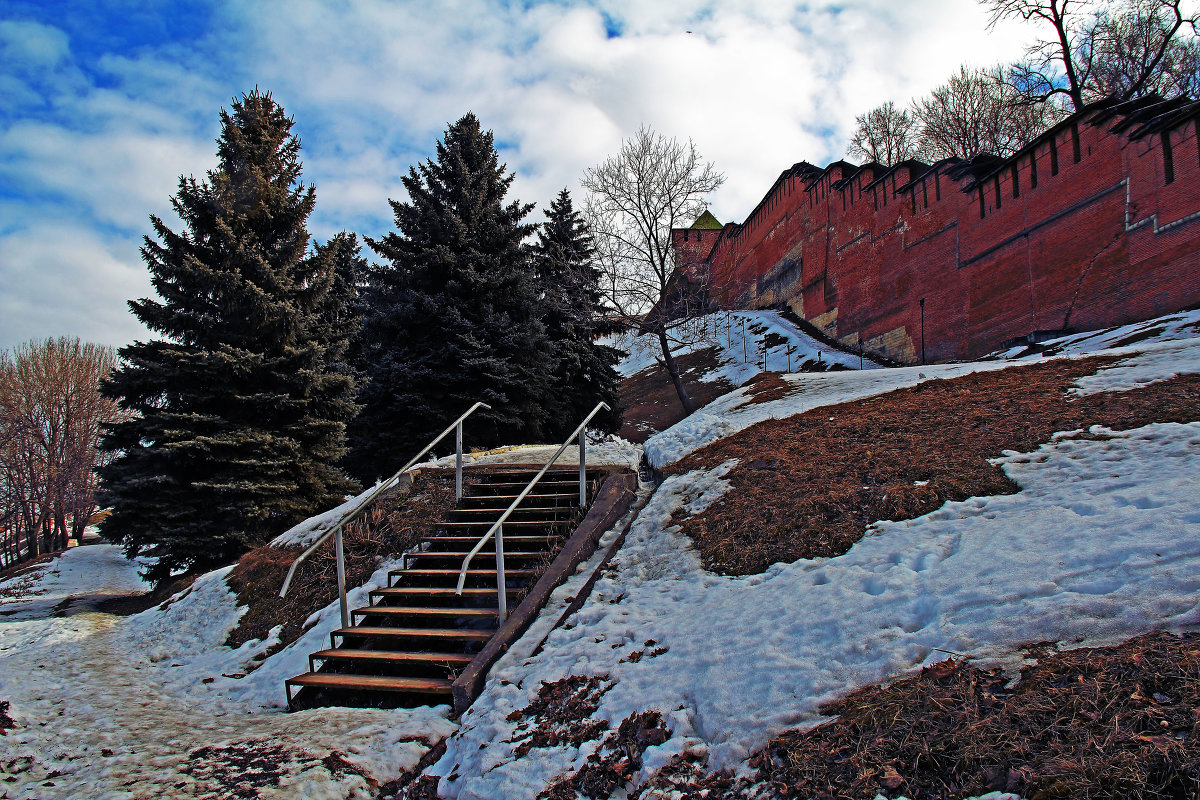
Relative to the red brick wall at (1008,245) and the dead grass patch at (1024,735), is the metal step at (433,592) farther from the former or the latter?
the red brick wall at (1008,245)

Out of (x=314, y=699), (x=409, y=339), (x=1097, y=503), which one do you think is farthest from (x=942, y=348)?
(x=314, y=699)

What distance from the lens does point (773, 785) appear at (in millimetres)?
2453

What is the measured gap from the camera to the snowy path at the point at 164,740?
10.6ft

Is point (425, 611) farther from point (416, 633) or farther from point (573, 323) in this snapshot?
point (573, 323)

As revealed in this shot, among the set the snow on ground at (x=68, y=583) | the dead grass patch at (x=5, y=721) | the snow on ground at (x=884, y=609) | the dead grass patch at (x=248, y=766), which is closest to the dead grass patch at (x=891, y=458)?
the snow on ground at (x=884, y=609)

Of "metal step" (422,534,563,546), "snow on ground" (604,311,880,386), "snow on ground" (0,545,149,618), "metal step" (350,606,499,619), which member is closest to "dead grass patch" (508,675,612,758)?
"metal step" (350,606,499,619)

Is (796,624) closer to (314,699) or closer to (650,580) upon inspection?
(650,580)

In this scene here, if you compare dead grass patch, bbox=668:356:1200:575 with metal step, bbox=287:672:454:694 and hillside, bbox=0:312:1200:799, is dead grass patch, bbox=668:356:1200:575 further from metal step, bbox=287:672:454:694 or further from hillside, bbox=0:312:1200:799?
metal step, bbox=287:672:454:694

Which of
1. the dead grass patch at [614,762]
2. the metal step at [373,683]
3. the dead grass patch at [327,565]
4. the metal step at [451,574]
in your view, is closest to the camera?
the dead grass patch at [614,762]

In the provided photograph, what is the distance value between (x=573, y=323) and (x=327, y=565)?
36.8 feet

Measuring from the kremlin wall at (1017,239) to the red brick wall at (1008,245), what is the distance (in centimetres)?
4

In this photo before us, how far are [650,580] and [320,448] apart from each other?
28.6 feet

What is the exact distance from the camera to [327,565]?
6891 mm

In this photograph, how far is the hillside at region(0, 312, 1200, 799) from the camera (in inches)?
91.4
